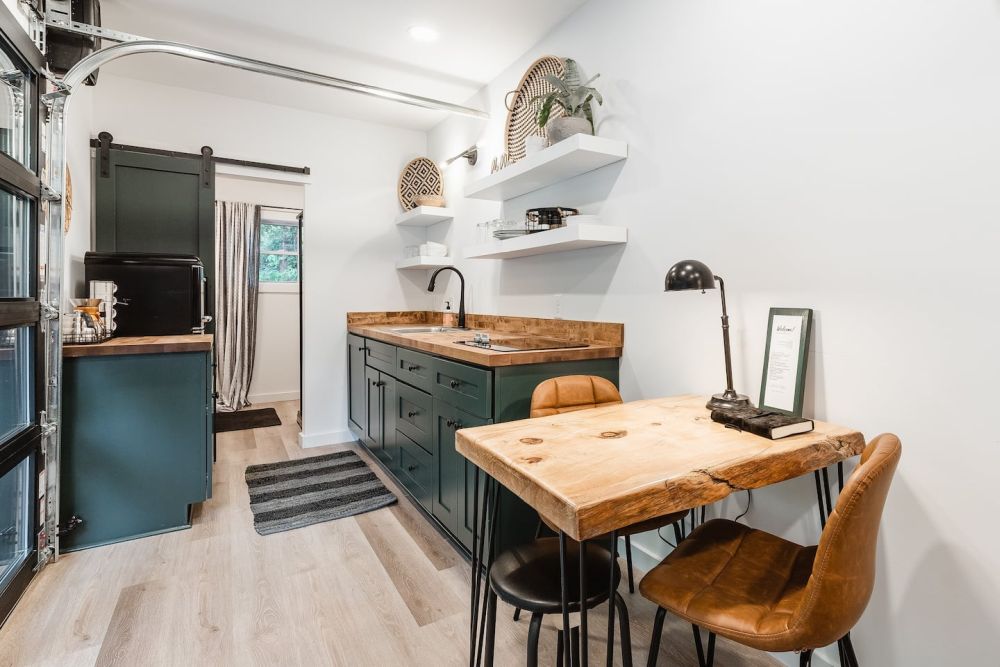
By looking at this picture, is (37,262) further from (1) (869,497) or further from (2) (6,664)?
(1) (869,497)

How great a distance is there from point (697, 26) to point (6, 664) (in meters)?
3.24

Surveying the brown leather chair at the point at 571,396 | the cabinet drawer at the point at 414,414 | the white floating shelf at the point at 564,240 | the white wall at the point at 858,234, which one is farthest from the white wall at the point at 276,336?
the brown leather chair at the point at 571,396

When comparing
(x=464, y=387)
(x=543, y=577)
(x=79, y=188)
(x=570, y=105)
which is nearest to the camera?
(x=543, y=577)

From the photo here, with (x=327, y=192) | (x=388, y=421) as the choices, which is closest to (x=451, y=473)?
(x=388, y=421)

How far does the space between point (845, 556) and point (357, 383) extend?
→ 3279 millimetres

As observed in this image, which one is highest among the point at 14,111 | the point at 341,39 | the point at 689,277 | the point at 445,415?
the point at 341,39

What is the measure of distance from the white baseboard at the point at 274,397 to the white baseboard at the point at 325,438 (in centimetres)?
186

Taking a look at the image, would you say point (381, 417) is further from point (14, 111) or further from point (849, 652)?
point (849, 652)

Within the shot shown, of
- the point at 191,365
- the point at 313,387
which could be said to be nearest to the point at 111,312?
the point at 191,365

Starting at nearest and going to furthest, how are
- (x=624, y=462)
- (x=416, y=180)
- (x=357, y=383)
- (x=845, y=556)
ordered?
(x=845, y=556) → (x=624, y=462) → (x=357, y=383) → (x=416, y=180)

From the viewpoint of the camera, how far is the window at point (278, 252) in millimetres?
5555

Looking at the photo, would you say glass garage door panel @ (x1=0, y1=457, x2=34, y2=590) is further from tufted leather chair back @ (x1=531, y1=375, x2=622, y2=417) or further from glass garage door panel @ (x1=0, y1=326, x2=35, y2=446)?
tufted leather chair back @ (x1=531, y1=375, x2=622, y2=417)

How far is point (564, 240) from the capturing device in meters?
2.21

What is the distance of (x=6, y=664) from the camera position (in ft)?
5.03
